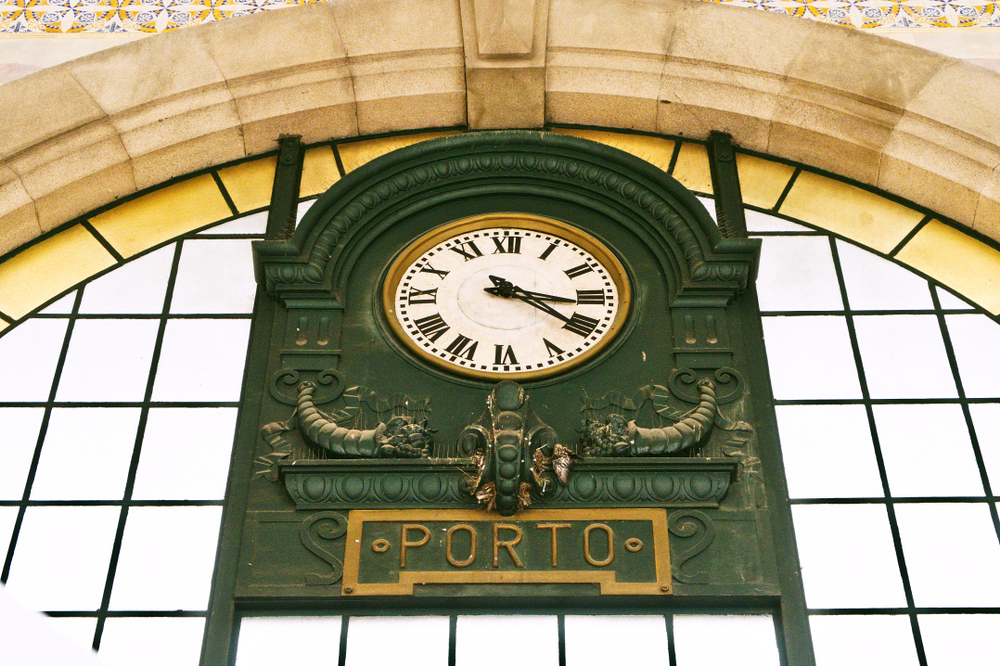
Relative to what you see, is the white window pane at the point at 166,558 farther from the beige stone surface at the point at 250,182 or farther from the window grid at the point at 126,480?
the beige stone surface at the point at 250,182

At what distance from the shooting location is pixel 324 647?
20.7ft

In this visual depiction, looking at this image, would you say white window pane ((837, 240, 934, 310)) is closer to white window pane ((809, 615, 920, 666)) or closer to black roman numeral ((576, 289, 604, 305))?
black roman numeral ((576, 289, 604, 305))

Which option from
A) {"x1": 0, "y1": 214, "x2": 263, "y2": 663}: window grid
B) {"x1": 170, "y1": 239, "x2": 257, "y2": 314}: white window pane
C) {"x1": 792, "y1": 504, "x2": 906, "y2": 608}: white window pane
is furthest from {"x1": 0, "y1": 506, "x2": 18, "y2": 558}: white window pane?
{"x1": 792, "y1": 504, "x2": 906, "y2": 608}: white window pane

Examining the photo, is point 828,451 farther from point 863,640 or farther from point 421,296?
point 421,296

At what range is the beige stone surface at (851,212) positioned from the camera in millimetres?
8266

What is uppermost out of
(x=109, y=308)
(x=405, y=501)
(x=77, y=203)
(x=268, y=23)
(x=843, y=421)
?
(x=268, y=23)

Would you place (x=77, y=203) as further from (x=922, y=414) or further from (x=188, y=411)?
(x=922, y=414)

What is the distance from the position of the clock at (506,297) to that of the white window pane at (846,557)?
1426 millimetres

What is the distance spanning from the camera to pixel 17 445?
7102 millimetres

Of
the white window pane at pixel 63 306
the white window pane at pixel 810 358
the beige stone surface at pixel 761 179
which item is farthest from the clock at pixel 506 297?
the white window pane at pixel 63 306

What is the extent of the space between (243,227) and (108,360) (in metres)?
1.25

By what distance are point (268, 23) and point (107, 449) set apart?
9.86ft

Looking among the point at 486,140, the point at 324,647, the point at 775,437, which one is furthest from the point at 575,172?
the point at 324,647

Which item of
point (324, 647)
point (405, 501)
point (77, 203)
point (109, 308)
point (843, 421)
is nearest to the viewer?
point (324, 647)
